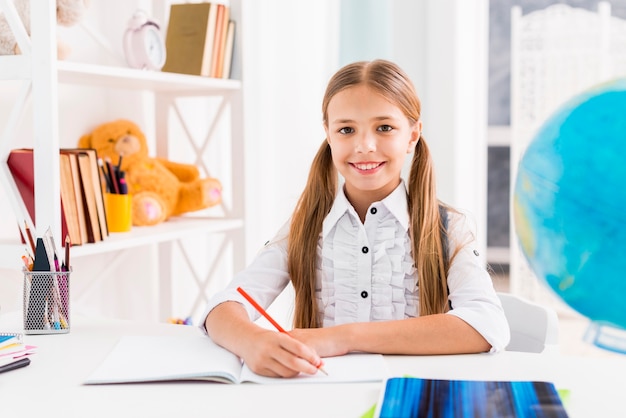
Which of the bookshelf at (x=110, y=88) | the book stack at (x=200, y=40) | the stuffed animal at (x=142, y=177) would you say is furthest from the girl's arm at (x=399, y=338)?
the book stack at (x=200, y=40)

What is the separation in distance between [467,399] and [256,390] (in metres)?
0.25

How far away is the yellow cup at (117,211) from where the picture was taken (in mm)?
1949

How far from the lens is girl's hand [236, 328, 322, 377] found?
3.15 ft

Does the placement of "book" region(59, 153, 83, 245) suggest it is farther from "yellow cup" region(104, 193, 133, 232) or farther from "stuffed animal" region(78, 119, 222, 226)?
"stuffed animal" region(78, 119, 222, 226)

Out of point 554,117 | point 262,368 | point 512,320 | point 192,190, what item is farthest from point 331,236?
point 192,190

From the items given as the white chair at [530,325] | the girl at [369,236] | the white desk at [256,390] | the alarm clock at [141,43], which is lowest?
the white chair at [530,325]

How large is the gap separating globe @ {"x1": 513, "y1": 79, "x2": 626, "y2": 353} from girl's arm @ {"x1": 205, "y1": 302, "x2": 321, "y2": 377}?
13.0 inches

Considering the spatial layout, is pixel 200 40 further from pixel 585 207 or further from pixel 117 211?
pixel 585 207

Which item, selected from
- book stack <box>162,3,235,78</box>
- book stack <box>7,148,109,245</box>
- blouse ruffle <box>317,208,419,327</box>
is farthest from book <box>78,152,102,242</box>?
blouse ruffle <box>317,208,419,327</box>

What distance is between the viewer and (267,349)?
988 millimetres

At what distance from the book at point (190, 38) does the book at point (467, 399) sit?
1524mm

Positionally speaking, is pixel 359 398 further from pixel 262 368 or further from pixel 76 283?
pixel 76 283

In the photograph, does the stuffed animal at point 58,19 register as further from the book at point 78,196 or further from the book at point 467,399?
the book at point 467,399

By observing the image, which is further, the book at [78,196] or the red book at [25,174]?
the book at [78,196]
